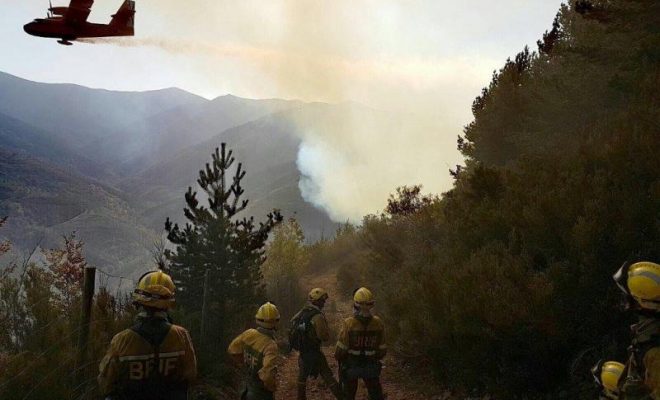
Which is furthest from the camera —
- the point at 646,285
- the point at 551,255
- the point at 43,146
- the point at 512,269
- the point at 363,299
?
the point at 43,146

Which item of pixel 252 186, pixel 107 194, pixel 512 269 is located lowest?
pixel 512 269

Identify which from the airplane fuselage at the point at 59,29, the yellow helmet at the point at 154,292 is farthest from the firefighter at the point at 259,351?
the airplane fuselage at the point at 59,29

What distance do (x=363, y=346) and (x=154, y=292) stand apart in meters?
3.55

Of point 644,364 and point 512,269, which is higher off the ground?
point 512,269

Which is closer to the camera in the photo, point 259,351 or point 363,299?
point 259,351

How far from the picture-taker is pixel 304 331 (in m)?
6.60

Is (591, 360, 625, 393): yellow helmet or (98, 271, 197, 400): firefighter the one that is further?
(98, 271, 197, 400): firefighter

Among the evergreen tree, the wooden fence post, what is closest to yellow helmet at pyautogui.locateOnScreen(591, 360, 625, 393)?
the wooden fence post

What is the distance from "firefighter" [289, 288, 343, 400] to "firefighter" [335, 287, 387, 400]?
0.32 meters

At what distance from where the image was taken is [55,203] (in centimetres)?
8544

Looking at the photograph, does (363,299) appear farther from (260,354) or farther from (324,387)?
(324,387)

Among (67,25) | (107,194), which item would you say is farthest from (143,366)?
Answer: (107,194)

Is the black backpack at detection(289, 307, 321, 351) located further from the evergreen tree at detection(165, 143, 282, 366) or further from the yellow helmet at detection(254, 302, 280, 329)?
the evergreen tree at detection(165, 143, 282, 366)

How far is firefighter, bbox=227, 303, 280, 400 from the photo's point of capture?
492cm
